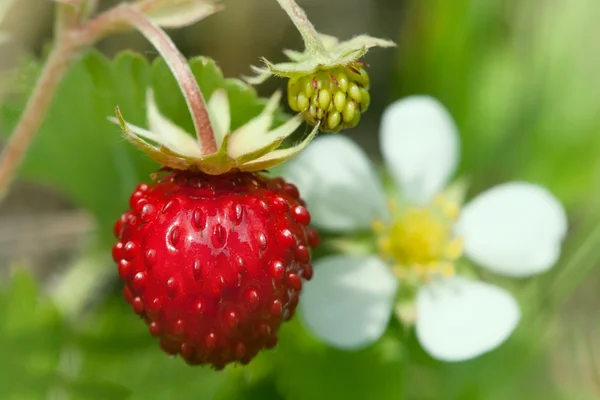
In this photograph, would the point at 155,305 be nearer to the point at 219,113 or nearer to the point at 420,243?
the point at 219,113

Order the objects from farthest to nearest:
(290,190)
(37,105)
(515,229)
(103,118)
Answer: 1. (515,229)
2. (103,118)
3. (37,105)
4. (290,190)

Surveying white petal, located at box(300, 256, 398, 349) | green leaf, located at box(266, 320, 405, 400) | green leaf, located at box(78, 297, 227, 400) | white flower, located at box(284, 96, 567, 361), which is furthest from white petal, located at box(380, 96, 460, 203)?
green leaf, located at box(78, 297, 227, 400)

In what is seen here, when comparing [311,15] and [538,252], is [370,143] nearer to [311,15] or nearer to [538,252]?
[311,15]

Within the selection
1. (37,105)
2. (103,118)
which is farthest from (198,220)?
(103,118)

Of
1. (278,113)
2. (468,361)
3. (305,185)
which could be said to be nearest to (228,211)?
(278,113)

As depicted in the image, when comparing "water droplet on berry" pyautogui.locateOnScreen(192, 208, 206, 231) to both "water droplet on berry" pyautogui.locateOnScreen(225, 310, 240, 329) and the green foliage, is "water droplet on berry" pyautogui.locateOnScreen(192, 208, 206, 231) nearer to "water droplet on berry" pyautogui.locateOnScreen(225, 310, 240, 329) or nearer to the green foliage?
"water droplet on berry" pyautogui.locateOnScreen(225, 310, 240, 329)

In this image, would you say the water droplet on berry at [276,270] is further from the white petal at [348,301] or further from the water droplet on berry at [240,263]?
the white petal at [348,301]

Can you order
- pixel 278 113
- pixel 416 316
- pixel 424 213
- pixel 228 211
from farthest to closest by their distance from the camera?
pixel 424 213 < pixel 416 316 < pixel 278 113 < pixel 228 211
